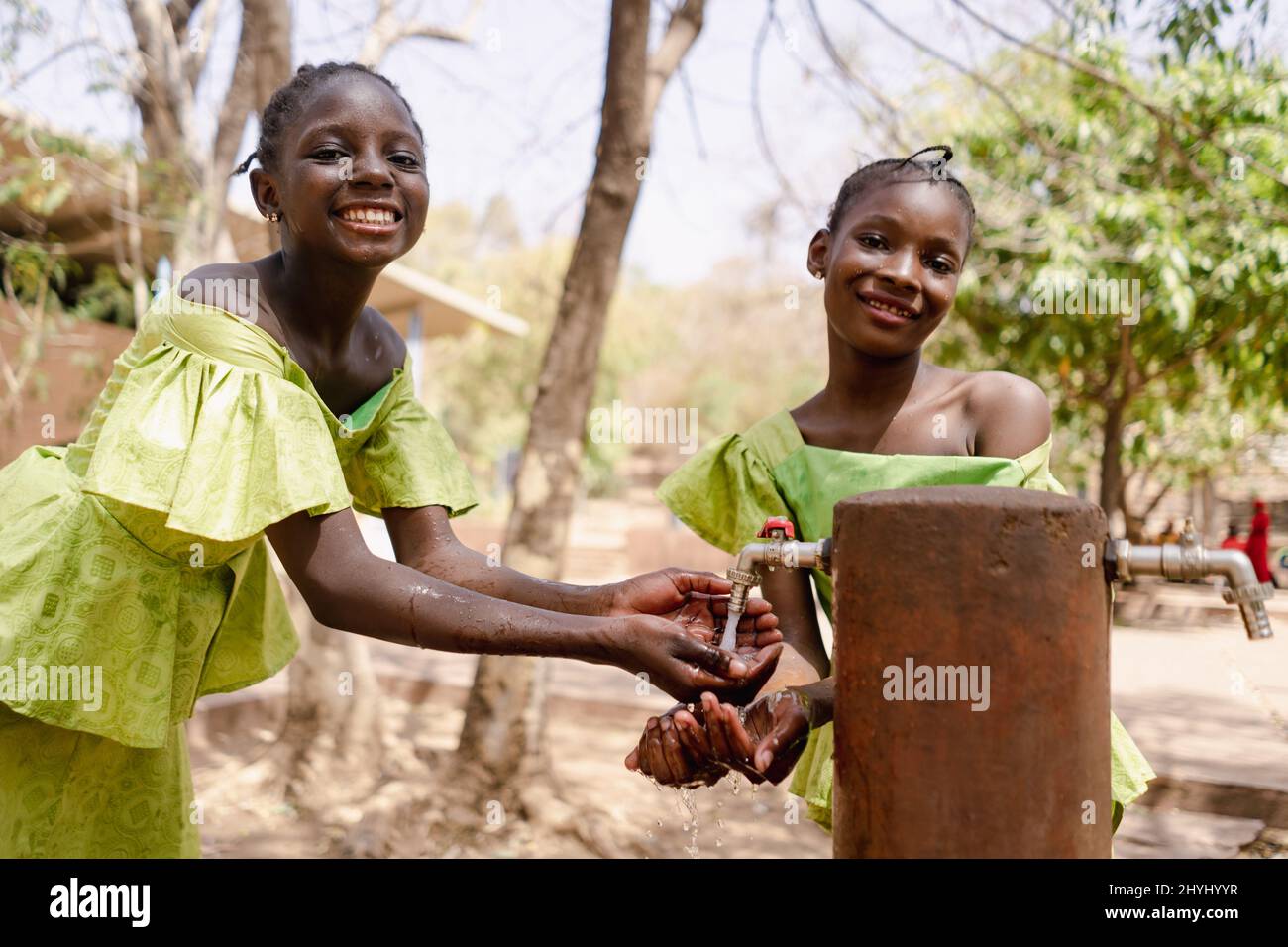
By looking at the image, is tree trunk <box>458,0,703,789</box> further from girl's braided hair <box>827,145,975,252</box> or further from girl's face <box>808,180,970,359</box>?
girl's face <box>808,180,970,359</box>

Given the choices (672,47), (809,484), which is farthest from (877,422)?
(672,47)

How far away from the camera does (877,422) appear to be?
2404mm

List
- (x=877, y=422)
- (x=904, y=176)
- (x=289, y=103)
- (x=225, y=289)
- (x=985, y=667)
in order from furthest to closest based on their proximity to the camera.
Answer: (x=877, y=422) < (x=904, y=176) < (x=289, y=103) < (x=225, y=289) < (x=985, y=667)

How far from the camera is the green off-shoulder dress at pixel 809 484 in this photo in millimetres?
2174

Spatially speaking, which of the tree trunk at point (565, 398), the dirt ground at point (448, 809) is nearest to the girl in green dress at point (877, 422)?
the dirt ground at point (448, 809)

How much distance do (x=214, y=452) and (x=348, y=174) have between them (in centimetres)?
55

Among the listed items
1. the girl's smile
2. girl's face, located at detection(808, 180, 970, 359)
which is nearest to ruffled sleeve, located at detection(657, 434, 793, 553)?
girl's face, located at detection(808, 180, 970, 359)

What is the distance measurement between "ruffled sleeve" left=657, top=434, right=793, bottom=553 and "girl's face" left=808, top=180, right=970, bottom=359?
34cm

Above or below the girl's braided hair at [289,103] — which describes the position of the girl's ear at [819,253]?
below

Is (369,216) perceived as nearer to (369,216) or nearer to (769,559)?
(369,216)

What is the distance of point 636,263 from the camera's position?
4319 cm

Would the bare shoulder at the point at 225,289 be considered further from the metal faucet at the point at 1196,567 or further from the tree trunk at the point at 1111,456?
the tree trunk at the point at 1111,456

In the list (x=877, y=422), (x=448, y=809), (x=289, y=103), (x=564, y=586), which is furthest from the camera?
(x=448, y=809)
